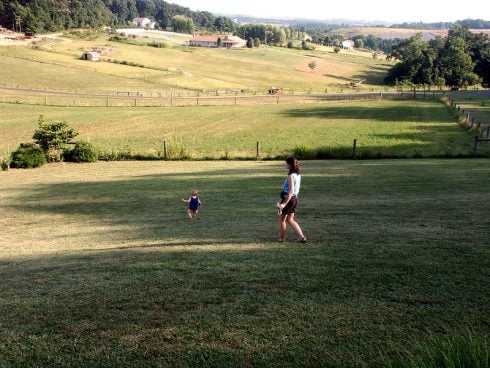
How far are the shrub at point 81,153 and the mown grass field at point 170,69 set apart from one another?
6042 centimetres

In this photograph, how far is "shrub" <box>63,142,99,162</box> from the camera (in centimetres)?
→ 3160

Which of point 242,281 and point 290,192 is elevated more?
point 290,192

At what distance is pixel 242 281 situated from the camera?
827 centimetres

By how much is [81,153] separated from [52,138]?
2.03 metres

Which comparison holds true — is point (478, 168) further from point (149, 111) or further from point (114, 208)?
point (149, 111)

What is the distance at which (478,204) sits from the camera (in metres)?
15.3

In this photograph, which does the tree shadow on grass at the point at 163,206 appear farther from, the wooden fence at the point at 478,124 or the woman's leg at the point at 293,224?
the wooden fence at the point at 478,124

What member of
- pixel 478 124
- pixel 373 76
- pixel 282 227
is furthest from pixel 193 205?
pixel 373 76

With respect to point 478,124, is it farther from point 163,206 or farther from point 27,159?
point 27,159

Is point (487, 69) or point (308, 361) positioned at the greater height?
point (487, 69)

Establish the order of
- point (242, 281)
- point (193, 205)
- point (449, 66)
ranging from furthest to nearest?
point (449, 66) → point (193, 205) → point (242, 281)

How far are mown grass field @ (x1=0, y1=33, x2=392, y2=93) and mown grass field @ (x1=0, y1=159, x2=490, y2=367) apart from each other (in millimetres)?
80174

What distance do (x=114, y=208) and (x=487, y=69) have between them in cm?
13247

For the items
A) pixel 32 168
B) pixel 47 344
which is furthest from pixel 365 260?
pixel 32 168
